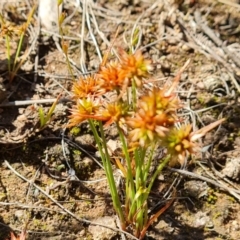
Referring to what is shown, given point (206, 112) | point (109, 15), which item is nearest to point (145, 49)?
point (109, 15)

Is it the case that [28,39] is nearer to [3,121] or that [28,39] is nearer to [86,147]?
[3,121]

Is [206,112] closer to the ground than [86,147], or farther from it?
farther from it

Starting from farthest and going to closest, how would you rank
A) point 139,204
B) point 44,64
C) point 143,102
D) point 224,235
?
point 44,64, point 224,235, point 139,204, point 143,102

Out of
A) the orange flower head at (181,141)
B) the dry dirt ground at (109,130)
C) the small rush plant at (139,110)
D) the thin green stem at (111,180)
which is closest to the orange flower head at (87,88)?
the small rush plant at (139,110)

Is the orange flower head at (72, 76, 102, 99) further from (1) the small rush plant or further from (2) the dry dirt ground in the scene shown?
(2) the dry dirt ground

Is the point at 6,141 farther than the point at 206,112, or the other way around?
the point at 206,112

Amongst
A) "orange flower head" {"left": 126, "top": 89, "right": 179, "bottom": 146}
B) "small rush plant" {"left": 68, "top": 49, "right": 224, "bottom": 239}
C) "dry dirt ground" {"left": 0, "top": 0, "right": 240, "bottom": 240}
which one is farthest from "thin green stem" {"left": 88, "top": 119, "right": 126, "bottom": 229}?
"orange flower head" {"left": 126, "top": 89, "right": 179, "bottom": 146}

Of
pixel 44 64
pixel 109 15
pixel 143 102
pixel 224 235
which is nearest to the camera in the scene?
pixel 143 102

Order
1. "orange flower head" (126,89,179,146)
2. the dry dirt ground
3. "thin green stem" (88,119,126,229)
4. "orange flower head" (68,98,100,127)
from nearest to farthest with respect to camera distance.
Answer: "orange flower head" (126,89,179,146) < "orange flower head" (68,98,100,127) < "thin green stem" (88,119,126,229) < the dry dirt ground
